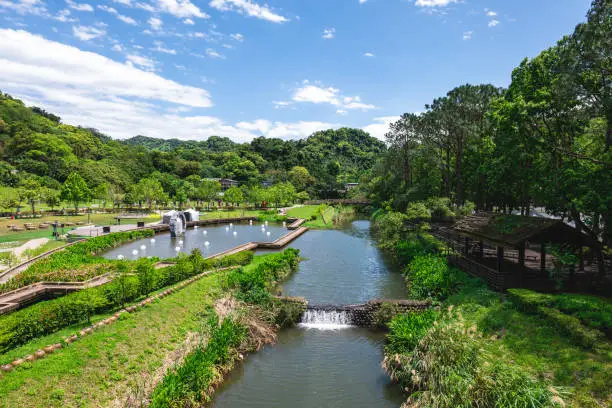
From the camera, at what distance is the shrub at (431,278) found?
19.1m

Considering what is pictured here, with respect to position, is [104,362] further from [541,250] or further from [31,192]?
[31,192]

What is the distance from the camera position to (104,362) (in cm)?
1080

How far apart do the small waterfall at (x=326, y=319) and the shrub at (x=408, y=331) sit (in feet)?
10.7

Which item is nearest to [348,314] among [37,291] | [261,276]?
[261,276]

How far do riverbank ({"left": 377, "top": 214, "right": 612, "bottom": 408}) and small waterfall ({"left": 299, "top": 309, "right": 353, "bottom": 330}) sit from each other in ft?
10.6

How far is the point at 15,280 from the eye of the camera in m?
17.1

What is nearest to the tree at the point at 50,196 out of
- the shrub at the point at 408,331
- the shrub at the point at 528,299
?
the shrub at the point at 408,331

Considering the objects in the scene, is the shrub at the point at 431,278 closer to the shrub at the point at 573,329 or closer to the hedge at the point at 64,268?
the shrub at the point at 573,329

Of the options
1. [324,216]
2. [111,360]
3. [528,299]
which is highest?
[324,216]

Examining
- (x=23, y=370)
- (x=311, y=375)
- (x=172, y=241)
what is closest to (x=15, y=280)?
(x=23, y=370)

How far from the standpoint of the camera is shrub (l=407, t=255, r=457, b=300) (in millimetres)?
19069

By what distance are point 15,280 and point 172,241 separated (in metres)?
19.8

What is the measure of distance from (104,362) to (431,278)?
1634cm

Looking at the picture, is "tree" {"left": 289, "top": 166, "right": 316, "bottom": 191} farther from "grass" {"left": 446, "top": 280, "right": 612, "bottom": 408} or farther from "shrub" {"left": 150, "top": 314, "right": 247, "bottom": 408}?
"grass" {"left": 446, "top": 280, "right": 612, "bottom": 408}
